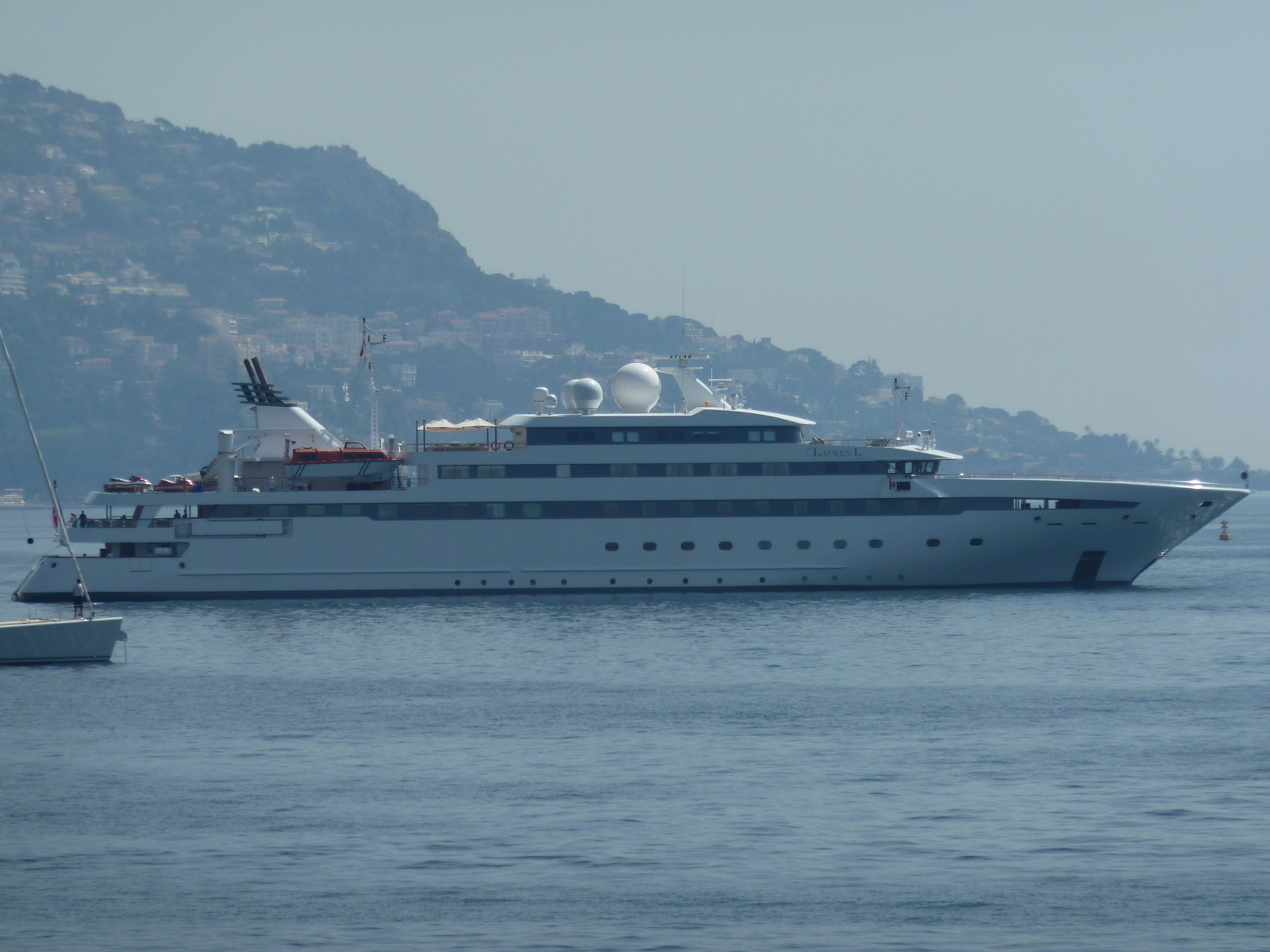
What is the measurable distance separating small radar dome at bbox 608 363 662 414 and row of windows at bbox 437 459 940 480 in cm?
297

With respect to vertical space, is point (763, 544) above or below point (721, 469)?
below

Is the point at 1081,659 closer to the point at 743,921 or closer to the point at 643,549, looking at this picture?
the point at 643,549

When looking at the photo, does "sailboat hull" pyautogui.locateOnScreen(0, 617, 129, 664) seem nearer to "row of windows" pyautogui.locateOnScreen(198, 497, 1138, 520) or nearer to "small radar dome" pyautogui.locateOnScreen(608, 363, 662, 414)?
"row of windows" pyautogui.locateOnScreen(198, 497, 1138, 520)

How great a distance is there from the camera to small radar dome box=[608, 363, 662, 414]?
49.1 m

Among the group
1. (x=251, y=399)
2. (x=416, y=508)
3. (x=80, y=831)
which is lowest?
(x=80, y=831)

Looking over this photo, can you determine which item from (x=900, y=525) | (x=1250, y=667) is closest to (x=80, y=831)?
(x=1250, y=667)

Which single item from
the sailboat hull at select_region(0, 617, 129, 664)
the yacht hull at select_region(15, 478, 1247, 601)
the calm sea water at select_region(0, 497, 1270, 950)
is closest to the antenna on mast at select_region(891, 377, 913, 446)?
the yacht hull at select_region(15, 478, 1247, 601)

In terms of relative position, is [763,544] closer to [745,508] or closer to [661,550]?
[745,508]

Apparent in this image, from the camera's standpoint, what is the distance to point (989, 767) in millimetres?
22828

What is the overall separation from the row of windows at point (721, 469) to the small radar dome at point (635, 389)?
2.97 meters

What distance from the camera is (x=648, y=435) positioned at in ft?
153

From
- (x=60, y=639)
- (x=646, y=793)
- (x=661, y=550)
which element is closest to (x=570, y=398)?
(x=661, y=550)

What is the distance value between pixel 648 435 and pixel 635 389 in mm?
2821

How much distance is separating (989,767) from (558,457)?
1002 inches
